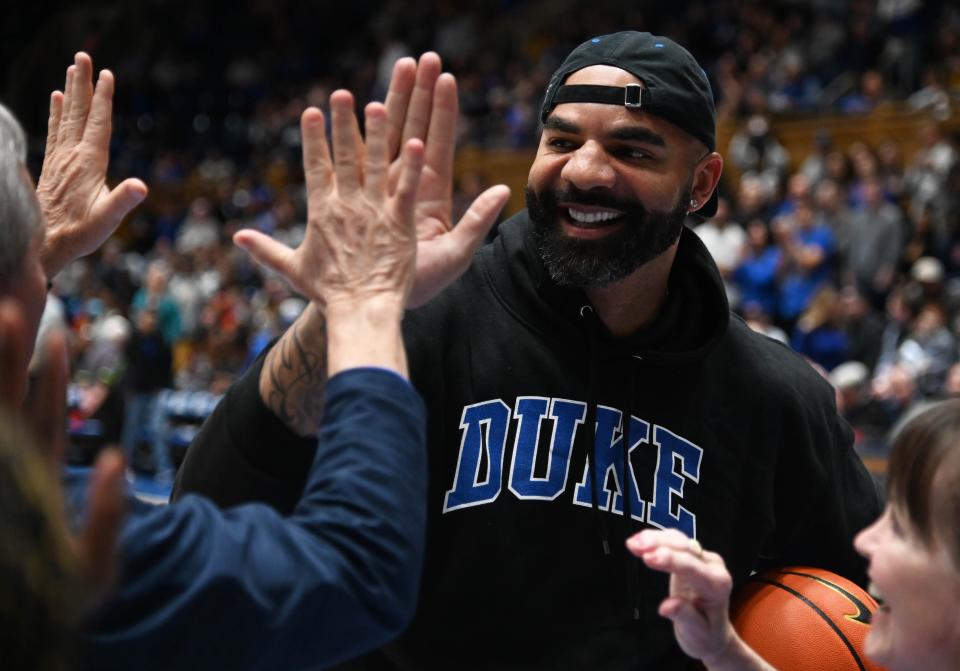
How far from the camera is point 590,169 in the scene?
2.93 metres

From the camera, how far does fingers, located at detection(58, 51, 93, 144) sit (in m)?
2.75

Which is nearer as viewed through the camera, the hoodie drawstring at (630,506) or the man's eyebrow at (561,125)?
the hoodie drawstring at (630,506)

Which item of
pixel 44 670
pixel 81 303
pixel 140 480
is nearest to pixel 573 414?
pixel 44 670

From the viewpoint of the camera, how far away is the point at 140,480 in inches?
498

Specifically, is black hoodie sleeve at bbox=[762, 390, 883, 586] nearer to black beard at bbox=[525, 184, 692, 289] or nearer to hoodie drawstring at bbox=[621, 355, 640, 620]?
hoodie drawstring at bbox=[621, 355, 640, 620]

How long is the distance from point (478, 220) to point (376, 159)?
0.25 m

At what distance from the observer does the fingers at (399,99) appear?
2.12 meters

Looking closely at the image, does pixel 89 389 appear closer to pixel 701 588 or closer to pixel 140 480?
pixel 140 480

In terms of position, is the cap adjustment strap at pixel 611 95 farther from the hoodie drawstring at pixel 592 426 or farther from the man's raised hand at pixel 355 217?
the man's raised hand at pixel 355 217

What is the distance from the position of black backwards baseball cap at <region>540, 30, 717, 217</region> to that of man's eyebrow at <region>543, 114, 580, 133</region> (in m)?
0.05

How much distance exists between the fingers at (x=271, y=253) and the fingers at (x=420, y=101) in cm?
28

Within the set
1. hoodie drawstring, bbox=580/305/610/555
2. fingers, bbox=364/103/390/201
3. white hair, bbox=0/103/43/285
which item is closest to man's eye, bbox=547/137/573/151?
hoodie drawstring, bbox=580/305/610/555

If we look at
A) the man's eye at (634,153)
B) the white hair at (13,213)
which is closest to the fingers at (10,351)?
the white hair at (13,213)

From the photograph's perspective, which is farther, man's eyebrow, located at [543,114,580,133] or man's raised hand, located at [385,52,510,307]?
man's eyebrow, located at [543,114,580,133]
